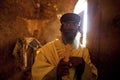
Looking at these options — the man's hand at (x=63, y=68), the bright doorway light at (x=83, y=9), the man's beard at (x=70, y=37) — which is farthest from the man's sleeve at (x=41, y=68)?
the bright doorway light at (x=83, y=9)

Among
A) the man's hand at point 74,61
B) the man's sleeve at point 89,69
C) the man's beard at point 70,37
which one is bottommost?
the man's sleeve at point 89,69

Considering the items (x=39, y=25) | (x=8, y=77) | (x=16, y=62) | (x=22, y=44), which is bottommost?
(x=8, y=77)

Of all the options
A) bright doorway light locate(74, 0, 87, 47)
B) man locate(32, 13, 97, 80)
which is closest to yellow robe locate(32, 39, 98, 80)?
man locate(32, 13, 97, 80)

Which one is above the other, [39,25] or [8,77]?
[39,25]

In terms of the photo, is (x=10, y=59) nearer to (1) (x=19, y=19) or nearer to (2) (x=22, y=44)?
(2) (x=22, y=44)

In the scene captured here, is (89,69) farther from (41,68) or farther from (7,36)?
(7,36)

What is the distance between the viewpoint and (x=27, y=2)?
661 centimetres

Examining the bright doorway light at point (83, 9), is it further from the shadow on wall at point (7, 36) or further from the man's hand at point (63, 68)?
the man's hand at point (63, 68)

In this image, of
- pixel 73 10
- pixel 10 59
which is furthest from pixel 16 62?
pixel 73 10

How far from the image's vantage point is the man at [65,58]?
2311 mm

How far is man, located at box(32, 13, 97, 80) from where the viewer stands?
231cm

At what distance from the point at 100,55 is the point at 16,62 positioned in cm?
426

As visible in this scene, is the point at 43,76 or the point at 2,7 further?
the point at 2,7

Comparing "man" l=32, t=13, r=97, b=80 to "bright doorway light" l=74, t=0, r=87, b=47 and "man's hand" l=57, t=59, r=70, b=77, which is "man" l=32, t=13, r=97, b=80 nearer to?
"man's hand" l=57, t=59, r=70, b=77
